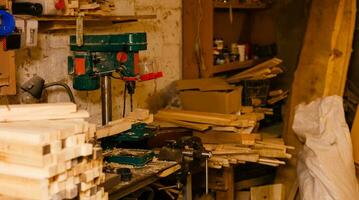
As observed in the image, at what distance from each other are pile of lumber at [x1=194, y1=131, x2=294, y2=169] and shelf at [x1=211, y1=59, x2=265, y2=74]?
2.04ft

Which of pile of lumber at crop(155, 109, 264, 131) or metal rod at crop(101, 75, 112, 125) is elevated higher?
metal rod at crop(101, 75, 112, 125)

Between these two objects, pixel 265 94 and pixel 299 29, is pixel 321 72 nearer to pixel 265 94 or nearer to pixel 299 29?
pixel 265 94

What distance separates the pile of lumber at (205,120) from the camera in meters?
2.63

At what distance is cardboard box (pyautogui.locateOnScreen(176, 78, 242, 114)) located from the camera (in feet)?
9.07

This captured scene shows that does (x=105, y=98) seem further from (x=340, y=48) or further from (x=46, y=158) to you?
(x=340, y=48)

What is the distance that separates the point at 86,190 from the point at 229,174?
1.44 metres

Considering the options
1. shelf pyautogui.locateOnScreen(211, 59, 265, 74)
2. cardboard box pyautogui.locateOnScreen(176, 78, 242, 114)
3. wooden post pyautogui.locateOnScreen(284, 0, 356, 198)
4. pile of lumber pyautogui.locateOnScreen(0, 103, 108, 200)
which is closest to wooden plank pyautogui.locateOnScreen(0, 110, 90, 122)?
pile of lumber pyautogui.locateOnScreen(0, 103, 108, 200)

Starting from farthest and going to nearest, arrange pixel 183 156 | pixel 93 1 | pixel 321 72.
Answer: pixel 321 72 < pixel 93 1 < pixel 183 156

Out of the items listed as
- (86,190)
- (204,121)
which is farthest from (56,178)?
(204,121)

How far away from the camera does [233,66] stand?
345 centimetres

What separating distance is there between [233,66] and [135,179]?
70.0 inches

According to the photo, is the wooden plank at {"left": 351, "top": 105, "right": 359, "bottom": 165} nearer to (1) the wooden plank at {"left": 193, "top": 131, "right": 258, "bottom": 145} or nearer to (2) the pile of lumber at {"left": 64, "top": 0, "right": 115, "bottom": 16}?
(1) the wooden plank at {"left": 193, "top": 131, "right": 258, "bottom": 145}

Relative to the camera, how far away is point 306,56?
10.6 feet

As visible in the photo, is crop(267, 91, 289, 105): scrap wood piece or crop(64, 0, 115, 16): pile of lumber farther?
crop(267, 91, 289, 105): scrap wood piece
